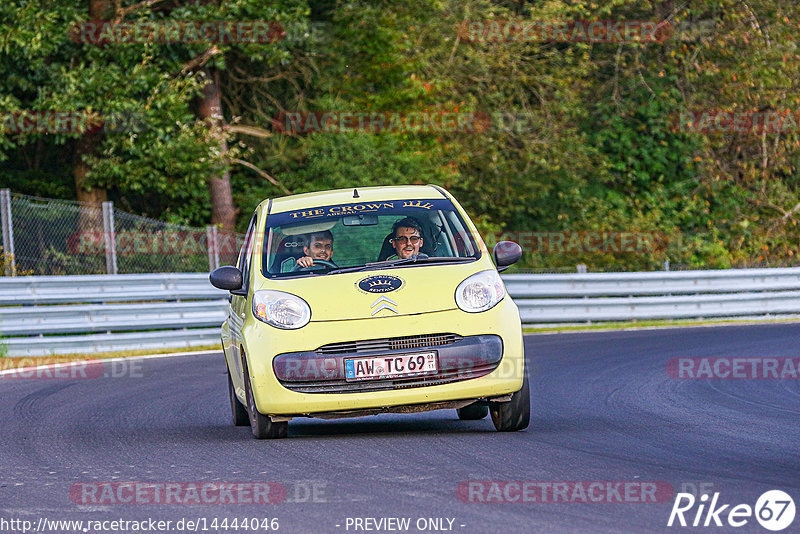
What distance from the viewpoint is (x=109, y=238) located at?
1845 cm

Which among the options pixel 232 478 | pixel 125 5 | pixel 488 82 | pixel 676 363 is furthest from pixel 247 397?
pixel 488 82

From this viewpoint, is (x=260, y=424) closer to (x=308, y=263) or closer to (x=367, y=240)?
(x=308, y=263)

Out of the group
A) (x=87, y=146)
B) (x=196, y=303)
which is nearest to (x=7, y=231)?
(x=196, y=303)

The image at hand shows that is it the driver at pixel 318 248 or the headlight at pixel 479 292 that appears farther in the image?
the driver at pixel 318 248

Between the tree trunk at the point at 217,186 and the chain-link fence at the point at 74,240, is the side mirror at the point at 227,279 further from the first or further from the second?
the tree trunk at the point at 217,186

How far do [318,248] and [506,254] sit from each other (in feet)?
4.05

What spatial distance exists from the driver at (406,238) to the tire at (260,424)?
131 cm

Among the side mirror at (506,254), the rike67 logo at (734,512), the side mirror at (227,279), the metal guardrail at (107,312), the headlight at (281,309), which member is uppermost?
the side mirror at (506,254)

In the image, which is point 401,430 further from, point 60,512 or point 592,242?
point 592,242

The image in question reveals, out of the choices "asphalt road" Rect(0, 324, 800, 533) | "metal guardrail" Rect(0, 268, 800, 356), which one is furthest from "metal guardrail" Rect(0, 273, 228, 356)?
"asphalt road" Rect(0, 324, 800, 533)

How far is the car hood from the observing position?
25.2ft

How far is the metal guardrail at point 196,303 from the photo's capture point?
54.2 feet

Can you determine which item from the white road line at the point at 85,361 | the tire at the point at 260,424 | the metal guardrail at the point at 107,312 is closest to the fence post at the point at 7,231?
the metal guardrail at the point at 107,312

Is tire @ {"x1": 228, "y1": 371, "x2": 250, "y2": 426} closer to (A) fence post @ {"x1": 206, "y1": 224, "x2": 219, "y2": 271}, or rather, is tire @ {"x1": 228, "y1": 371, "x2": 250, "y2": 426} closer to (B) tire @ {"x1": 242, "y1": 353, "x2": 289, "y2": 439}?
(B) tire @ {"x1": 242, "y1": 353, "x2": 289, "y2": 439}
